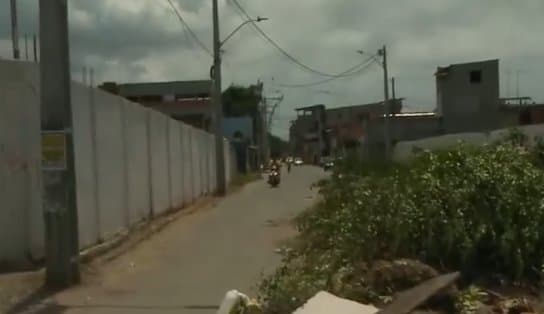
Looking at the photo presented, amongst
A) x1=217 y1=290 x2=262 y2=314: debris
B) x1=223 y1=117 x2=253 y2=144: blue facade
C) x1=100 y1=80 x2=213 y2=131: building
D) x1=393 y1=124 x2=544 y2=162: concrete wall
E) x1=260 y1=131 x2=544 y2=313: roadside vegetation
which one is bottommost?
x1=217 y1=290 x2=262 y2=314: debris

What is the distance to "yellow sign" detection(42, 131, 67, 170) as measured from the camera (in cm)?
1207

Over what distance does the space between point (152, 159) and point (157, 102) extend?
170 ft

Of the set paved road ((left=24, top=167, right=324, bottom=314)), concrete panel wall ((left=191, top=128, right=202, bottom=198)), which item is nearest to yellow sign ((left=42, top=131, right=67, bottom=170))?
paved road ((left=24, top=167, right=324, bottom=314))

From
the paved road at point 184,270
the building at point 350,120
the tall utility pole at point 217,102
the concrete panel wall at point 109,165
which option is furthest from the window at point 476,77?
the concrete panel wall at point 109,165

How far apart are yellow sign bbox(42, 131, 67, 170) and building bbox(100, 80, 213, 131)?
48240mm

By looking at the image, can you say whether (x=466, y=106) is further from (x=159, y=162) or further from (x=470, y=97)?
(x=159, y=162)

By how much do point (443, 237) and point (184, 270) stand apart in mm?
4271

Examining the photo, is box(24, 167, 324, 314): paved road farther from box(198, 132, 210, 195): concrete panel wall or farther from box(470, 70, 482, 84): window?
box(470, 70, 482, 84): window

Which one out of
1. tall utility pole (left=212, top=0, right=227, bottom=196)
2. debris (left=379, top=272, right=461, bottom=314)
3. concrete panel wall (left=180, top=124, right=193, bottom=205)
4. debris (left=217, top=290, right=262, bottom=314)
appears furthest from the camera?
tall utility pole (left=212, top=0, right=227, bottom=196)

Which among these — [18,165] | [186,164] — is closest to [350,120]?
[186,164]

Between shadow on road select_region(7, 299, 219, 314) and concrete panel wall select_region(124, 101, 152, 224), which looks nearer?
shadow on road select_region(7, 299, 219, 314)

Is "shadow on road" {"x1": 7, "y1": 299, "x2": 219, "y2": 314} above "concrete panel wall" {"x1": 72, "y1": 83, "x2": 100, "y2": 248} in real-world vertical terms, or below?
below

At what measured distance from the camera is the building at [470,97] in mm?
68812

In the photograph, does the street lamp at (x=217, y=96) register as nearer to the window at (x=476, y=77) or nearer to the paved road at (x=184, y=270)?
the paved road at (x=184, y=270)
